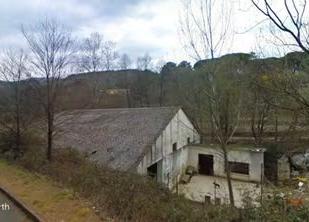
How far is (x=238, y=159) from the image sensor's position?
2488cm

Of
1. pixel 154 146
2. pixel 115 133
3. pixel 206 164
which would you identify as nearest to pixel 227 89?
pixel 154 146

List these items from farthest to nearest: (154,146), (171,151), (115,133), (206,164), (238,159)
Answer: (206,164), (238,159), (171,151), (115,133), (154,146)

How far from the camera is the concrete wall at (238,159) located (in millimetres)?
23869

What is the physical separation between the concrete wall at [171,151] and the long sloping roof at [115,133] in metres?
0.57

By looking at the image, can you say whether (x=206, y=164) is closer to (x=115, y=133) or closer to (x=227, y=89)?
(x=115, y=133)

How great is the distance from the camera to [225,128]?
14.0 meters

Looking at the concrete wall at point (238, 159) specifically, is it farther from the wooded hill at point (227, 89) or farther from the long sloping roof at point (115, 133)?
the long sloping roof at point (115, 133)

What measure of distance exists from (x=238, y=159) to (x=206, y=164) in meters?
3.23

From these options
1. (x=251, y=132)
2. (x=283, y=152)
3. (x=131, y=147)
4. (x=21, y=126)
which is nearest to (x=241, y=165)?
(x=283, y=152)

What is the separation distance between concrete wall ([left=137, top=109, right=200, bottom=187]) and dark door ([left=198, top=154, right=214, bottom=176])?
128 cm

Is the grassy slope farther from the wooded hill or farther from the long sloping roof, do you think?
the long sloping roof

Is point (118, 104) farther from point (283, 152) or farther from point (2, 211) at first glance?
point (2, 211)

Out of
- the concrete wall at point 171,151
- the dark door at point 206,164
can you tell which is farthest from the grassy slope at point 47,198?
the dark door at point 206,164

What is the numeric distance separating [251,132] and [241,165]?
21.4 ft
